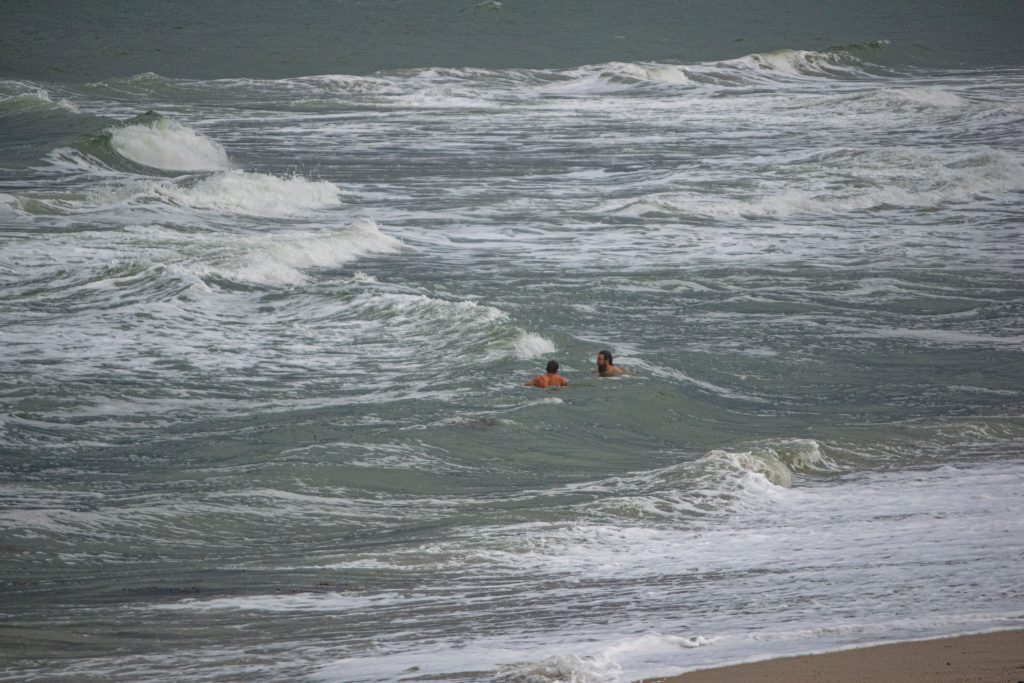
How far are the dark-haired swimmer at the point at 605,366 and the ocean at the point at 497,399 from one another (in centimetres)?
21

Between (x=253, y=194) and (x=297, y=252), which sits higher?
(x=253, y=194)

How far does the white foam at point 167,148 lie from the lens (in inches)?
1129

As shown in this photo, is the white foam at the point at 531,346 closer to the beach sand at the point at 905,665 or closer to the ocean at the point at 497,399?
the ocean at the point at 497,399

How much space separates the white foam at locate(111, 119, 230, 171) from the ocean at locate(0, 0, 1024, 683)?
4.2 inches

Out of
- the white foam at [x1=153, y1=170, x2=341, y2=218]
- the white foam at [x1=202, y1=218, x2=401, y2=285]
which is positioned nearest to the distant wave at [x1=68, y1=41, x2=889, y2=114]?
the white foam at [x1=153, y1=170, x2=341, y2=218]

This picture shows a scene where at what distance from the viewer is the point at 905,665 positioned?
5.11 m

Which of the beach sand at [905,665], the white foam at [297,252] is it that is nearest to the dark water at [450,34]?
the white foam at [297,252]

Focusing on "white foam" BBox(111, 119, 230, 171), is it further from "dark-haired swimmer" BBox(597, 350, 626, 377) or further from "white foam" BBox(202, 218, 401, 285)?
"dark-haired swimmer" BBox(597, 350, 626, 377)

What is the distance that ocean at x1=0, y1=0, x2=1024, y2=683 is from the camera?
6.39 meters

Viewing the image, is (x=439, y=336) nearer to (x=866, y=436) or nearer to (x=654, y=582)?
(x=866, y=436)

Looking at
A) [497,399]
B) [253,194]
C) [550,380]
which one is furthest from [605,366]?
[253,194]

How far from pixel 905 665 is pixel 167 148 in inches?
1039

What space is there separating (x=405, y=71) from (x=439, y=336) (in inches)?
1436

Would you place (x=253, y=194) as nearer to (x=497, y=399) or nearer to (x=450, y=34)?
(x=497, y=399)
